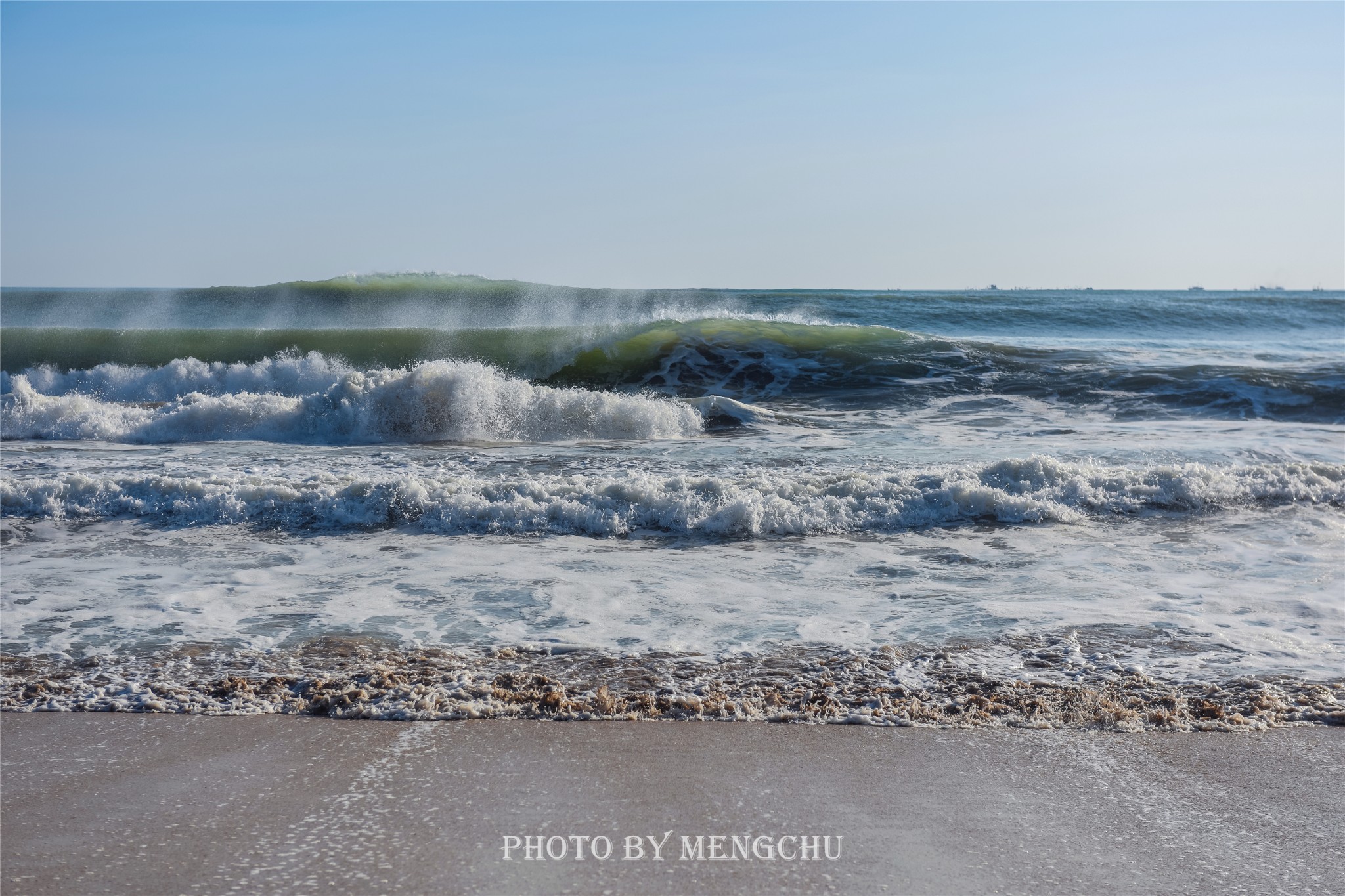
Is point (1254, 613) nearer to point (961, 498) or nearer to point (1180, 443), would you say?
point (961, 498)

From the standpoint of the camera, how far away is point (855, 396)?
43.1ft

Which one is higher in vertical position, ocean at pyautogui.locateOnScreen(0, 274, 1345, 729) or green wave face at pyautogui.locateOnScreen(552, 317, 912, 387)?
green wave face at pyautogui.locateOnScreen(552, 317, 912, 387)

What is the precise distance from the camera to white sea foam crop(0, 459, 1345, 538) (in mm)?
6117

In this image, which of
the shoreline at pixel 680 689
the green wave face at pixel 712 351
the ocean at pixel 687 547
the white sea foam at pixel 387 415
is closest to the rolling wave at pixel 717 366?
the green wave face at pixel 712 351

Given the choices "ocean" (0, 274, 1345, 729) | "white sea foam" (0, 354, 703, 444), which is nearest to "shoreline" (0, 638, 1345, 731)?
"ocean" (0, 274, 1345, 729)

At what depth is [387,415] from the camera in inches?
417

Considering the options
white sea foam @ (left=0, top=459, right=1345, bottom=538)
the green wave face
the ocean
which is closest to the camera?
the ocean

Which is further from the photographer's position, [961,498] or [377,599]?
[961,498]

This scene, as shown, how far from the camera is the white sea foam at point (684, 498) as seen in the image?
20.1 ft

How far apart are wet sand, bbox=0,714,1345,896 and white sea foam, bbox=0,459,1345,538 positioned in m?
3.08

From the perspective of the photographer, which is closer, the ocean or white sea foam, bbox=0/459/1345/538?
the ocean

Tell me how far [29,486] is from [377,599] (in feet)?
12.4

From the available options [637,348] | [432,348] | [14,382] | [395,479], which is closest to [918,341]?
[637,348]

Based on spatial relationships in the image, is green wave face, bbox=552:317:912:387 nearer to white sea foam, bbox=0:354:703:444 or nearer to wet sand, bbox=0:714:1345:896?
white sea foam, bbox=0:354:703:444
